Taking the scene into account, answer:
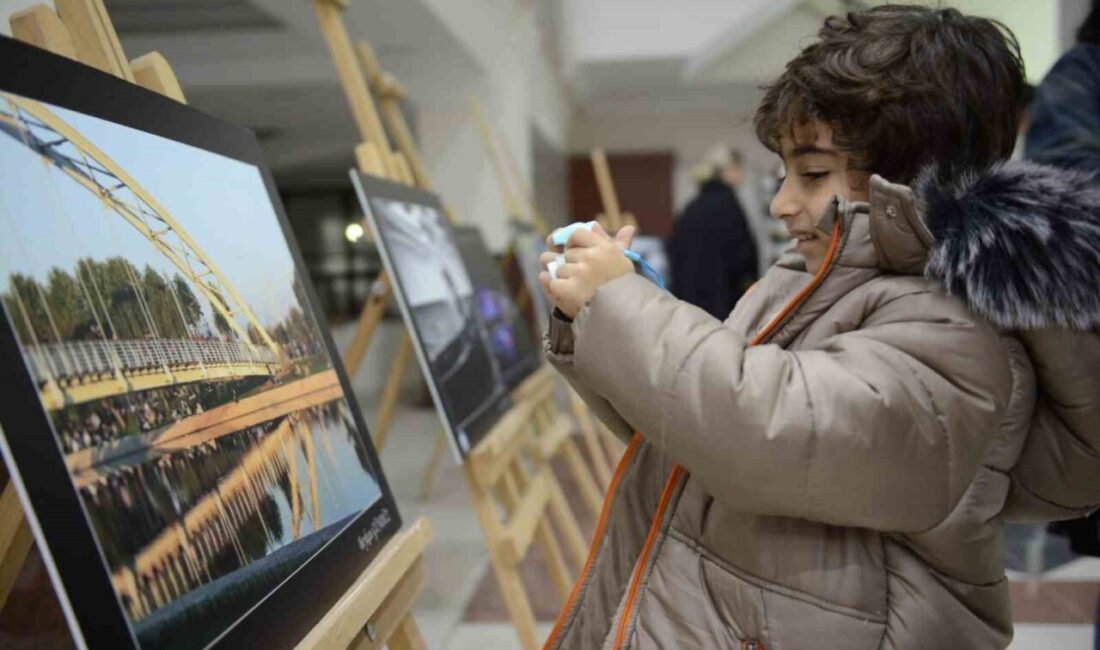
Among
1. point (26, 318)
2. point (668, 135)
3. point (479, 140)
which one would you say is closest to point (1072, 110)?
point (26, 318)

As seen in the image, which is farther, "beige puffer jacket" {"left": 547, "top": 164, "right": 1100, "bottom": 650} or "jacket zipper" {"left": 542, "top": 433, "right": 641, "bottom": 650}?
"jacket zipper" {"left": 542, "top": 433, "right": 641, "bottom": 650}

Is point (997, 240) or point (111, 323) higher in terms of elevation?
point (111, 323)

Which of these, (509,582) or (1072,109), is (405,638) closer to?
(509,582)

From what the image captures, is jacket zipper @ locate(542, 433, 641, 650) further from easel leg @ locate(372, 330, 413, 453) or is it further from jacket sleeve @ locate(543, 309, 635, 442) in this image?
easel leg @ locate(372, 330, 413, 453)

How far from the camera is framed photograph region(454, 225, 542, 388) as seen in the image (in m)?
2.12

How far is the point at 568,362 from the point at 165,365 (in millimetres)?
357

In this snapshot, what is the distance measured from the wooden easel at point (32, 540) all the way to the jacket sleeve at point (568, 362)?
29 centimetres

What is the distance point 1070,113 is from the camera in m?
1.49

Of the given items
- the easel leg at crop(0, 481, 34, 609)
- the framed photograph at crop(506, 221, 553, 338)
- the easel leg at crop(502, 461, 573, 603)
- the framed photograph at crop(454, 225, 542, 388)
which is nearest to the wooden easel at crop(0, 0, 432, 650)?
the easel leg at crop(0, 481, 34, 609)

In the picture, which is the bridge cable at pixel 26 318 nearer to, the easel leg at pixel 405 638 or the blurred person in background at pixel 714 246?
the easel leg at pixel 405 638

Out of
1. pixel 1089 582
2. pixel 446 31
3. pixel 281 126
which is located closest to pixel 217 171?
pixel 1089 582

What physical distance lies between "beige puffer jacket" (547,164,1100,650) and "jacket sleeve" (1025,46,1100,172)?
2.55ft

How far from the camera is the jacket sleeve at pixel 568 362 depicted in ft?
2.69

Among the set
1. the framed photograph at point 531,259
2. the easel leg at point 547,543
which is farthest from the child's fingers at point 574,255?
the framed photograph at point 531,259
